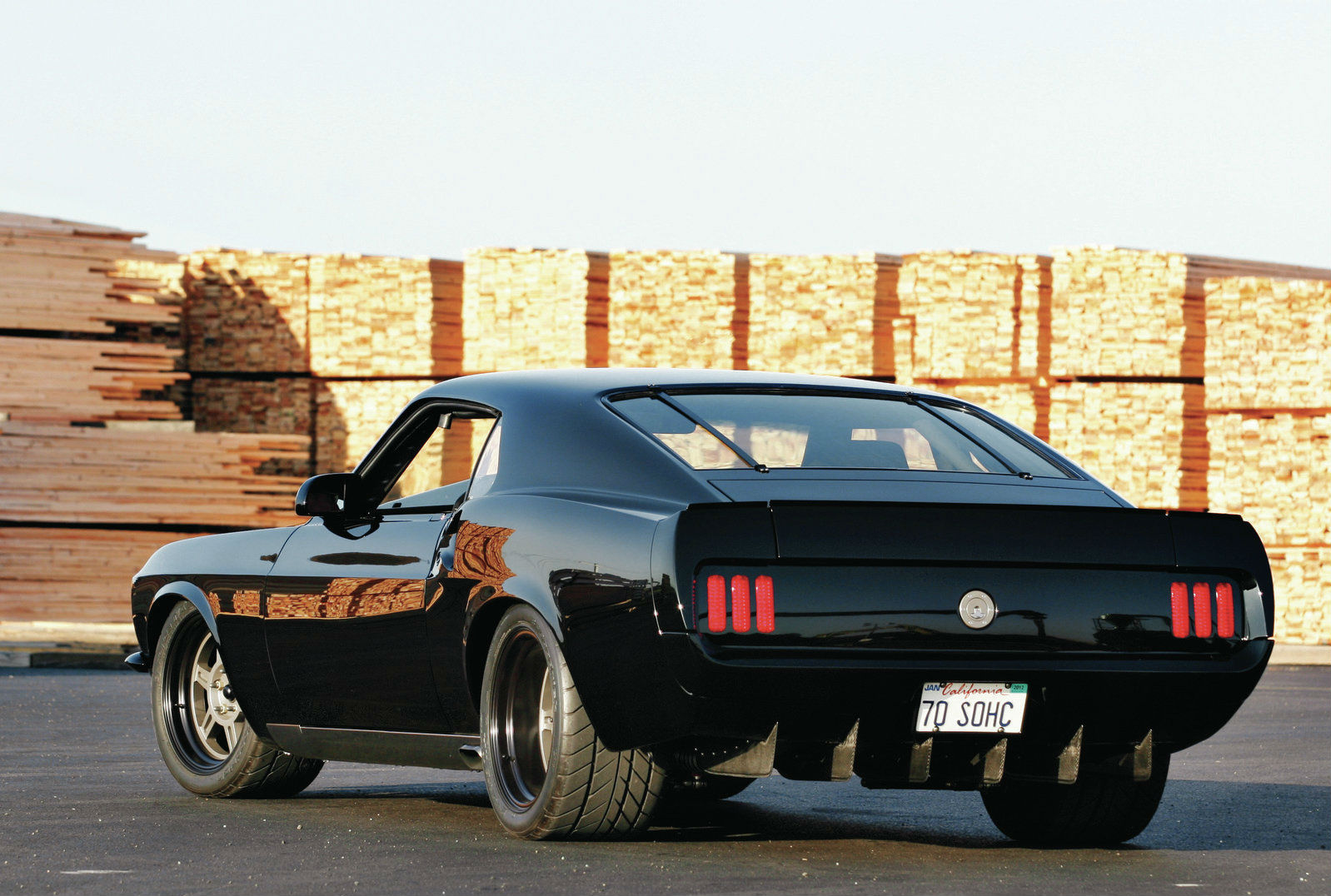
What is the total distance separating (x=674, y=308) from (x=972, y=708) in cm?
1272

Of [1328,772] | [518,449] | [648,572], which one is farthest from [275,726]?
[1328,772]

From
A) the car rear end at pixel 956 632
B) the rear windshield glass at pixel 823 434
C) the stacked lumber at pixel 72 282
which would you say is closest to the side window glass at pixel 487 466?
the rear windshield glass at pixel 823 434

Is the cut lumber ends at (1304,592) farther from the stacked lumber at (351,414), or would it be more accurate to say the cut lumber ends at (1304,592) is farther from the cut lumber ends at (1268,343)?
the stacked lumber at (351,414)

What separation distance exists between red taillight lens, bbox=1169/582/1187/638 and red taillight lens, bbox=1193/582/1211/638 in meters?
0.03

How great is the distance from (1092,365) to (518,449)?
1201 cm

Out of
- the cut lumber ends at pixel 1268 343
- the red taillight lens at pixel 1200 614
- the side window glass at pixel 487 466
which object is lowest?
the red taillight lens at pixel 1200 614

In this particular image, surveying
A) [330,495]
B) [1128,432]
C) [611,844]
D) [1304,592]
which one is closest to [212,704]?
[330,495]

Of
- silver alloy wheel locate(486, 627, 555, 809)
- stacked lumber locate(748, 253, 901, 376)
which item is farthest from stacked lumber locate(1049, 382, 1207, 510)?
silver alloy wheel locate(486, 627, 555, 809)

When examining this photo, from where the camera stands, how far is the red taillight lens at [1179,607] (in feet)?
17.8

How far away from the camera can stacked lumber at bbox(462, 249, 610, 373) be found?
17.8 metres

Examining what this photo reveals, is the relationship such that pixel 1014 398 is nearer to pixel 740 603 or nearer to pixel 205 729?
pixel 205 729

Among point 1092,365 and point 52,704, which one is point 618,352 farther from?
point 52,704

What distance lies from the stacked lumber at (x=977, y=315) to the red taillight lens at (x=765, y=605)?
12.7m

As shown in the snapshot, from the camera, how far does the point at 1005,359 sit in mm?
17562
